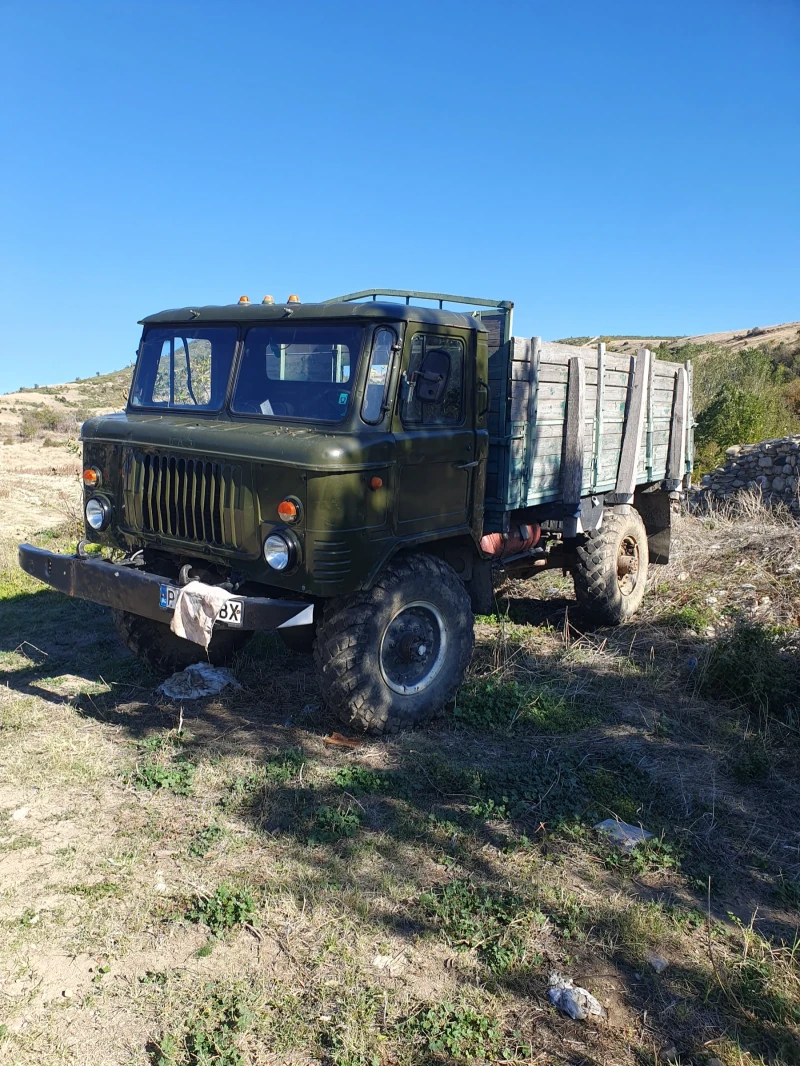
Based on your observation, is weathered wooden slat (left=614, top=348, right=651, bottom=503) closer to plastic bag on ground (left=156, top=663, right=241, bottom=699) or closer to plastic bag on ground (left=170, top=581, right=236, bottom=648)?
plastic bag on ground (left=156, top=663, right=241, bottom=699)

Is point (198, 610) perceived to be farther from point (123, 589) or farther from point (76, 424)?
point (76, 424)

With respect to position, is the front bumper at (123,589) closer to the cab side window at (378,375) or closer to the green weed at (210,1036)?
the cab side window at (378,375)

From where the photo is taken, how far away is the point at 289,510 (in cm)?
447

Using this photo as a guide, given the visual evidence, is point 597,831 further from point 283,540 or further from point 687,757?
point 283,540

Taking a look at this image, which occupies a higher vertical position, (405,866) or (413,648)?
(413,648)

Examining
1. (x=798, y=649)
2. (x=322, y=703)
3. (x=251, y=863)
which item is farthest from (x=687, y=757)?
(x=251, y=863)

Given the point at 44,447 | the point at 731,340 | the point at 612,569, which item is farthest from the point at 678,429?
the point at 731,340

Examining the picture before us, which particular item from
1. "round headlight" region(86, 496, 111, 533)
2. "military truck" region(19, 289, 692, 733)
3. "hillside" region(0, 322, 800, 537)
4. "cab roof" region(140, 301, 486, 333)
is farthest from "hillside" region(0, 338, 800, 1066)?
"hillside" region(0, 322, 800, 537)

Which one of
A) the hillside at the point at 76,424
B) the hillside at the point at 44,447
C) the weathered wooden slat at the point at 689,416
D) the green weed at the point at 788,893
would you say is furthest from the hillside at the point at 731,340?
the green weed at the point at 788,893

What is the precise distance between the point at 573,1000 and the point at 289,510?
2.63m

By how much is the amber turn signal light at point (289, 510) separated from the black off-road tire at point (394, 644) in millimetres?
612

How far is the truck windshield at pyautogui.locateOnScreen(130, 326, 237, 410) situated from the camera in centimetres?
529

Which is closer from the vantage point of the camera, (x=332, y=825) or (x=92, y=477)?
(x=332, y=825)

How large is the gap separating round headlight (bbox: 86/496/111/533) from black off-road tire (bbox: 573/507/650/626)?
388 centimetres
